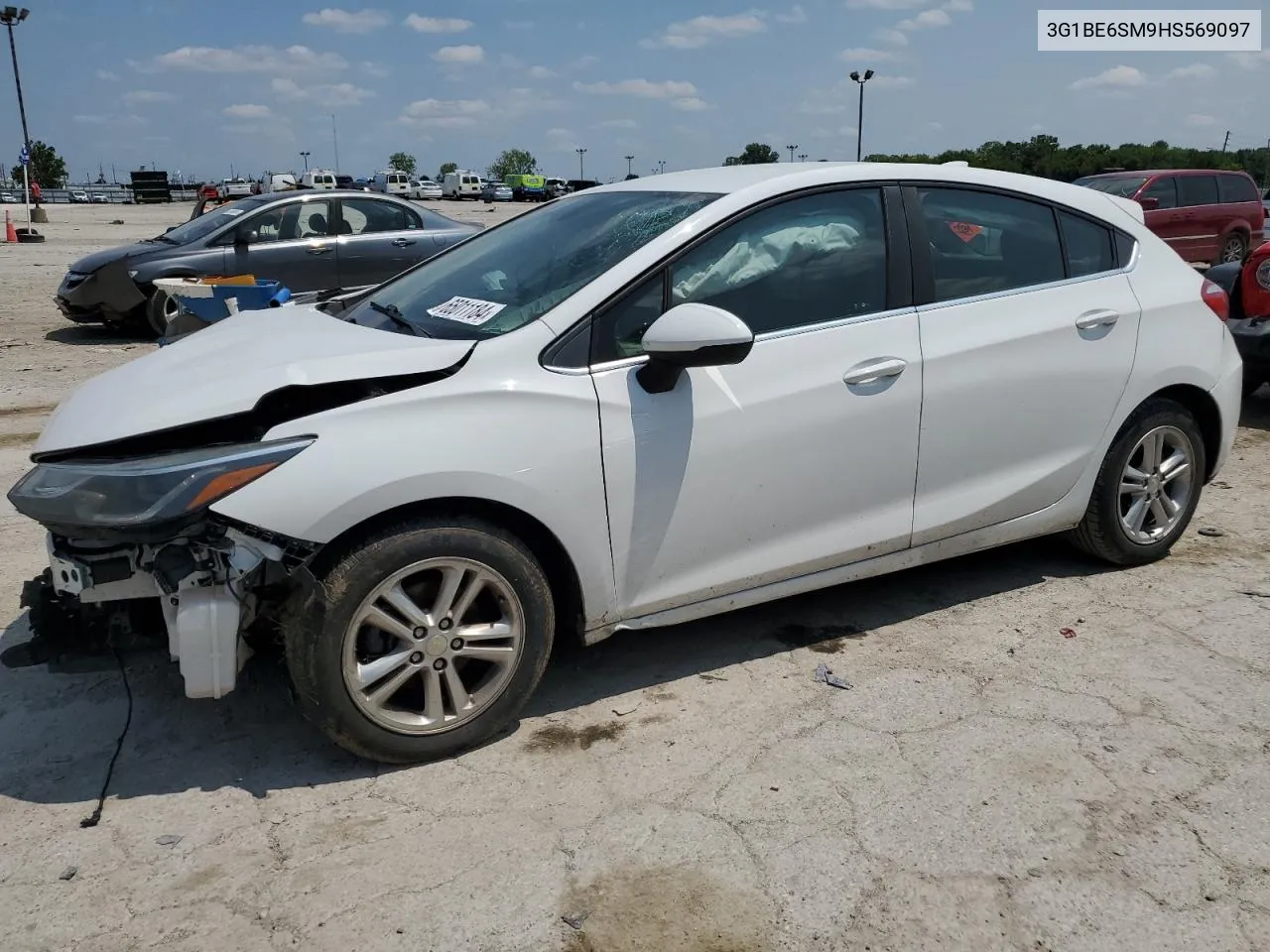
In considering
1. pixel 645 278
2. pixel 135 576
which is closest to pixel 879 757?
pixel 645 278

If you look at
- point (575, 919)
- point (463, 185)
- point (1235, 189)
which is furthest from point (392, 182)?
point (575, 919)

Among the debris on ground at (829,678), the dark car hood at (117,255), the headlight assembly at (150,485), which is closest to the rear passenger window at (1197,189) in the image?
the dark car hood at (117,255)

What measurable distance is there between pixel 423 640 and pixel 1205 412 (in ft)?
11.4

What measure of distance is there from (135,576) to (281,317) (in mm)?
Answer: 1332

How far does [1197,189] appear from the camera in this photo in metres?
16.3

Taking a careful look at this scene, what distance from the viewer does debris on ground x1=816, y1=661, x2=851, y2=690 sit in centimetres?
349

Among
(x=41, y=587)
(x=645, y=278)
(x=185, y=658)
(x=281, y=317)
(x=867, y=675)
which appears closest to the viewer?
(x=185, y=658)

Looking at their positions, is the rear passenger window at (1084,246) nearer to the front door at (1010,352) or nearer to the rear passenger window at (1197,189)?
the front door at (1010,352)

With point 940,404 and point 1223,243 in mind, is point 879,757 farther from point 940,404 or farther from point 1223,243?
point 1223,243

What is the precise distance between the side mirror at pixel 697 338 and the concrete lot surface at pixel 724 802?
116cm

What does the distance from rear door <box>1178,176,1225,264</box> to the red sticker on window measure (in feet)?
47.6

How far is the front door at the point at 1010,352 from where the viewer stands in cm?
365

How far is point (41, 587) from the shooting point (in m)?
2.99

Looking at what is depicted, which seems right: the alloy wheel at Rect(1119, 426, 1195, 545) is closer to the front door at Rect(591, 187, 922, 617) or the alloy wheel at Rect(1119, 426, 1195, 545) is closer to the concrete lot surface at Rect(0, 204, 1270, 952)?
the concrete lot surface at Rect(0, 204, 1270, 952)
